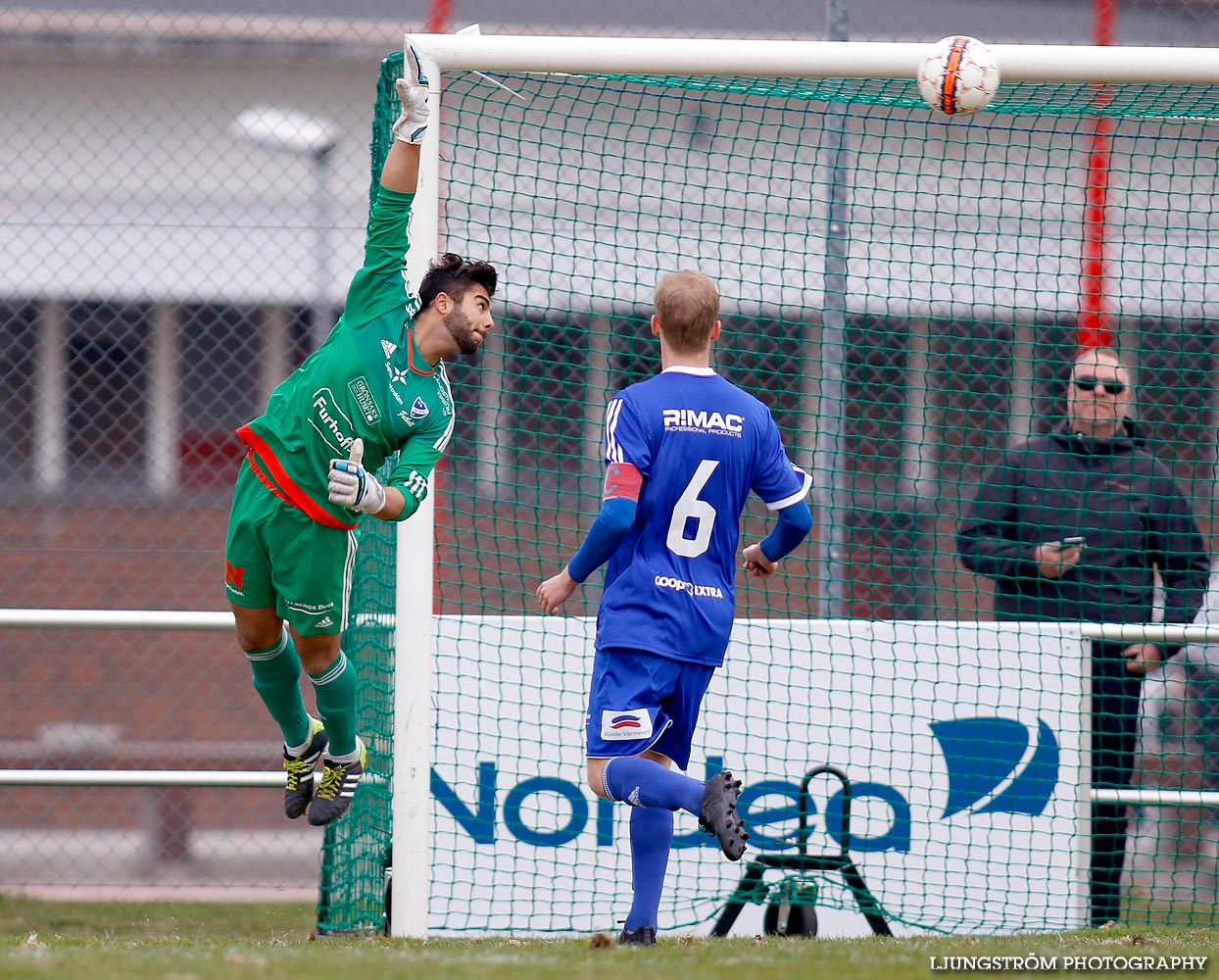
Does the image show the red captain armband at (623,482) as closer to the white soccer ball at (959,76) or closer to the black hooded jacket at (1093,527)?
the white soccer ball at (959,76)

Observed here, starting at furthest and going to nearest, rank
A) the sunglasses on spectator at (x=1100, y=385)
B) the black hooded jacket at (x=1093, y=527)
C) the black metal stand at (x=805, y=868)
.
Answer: the black hooded jacket at (x=1093, y=527) → the sunglasses on spectator at (x=1100, y=385) → the black metal stand at (x=805, y=868)

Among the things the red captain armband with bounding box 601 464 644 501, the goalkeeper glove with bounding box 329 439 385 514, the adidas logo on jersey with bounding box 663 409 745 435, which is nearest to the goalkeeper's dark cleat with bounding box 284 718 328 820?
the goalkeeper glove with bounding box 329 439 385 514

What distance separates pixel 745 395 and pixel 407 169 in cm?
129

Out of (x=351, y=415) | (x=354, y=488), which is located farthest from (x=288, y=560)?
(x=354, y=488)

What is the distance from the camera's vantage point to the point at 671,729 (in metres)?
4.07

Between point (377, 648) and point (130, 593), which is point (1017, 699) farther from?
point (130, 593)

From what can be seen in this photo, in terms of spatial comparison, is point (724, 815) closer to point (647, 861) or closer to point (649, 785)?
point (649, 785)

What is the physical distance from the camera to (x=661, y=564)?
394cm

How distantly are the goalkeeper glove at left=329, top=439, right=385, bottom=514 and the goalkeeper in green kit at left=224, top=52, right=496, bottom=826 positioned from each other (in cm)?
29

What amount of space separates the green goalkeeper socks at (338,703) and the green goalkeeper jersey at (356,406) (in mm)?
551

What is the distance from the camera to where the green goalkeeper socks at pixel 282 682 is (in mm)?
4715

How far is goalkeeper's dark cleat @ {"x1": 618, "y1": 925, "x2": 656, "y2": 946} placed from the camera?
12.9 feet

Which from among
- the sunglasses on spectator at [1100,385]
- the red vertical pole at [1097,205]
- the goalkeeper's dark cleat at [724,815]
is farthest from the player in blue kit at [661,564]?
the red vertical pole at [1097,205]

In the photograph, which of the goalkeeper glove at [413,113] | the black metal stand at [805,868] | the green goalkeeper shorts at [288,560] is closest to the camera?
the goalkeeper glove at [413,113]
